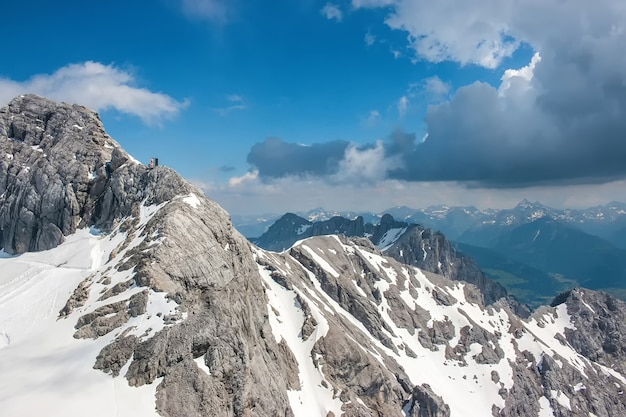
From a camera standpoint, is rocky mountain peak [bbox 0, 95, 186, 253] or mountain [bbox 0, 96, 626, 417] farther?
rocky mountain peak [bbox 0, 95, 186, 253]

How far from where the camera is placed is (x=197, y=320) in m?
50.9

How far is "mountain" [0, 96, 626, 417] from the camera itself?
4581 centimetres

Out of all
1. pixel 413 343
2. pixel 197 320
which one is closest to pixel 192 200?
pixel 197 320

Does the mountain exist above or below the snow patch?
below

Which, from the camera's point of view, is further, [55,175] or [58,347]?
[55,175]

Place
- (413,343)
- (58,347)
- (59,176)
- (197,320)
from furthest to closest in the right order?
(413,343) → (59,176) → (197,320) → (58,347)

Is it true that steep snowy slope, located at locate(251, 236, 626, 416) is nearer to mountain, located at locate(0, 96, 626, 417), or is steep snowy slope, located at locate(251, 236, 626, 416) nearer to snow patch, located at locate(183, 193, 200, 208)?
mountain, located at locate(0, 96, 626, 417)

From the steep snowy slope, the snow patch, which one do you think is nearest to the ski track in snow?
the snow patch

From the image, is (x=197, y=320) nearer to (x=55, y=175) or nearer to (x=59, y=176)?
(x=59, y=176)

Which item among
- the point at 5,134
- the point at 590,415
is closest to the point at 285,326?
the point at 5,134

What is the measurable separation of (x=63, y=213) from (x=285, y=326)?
2115 inches

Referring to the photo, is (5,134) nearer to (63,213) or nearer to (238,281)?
(63,213)

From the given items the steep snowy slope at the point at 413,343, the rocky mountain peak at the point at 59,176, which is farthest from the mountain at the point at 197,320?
the steep snowy slope at the point at 413,343

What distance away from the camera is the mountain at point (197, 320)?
45812 mm
